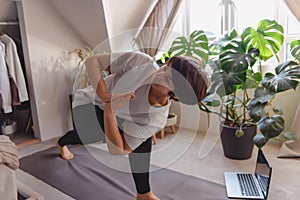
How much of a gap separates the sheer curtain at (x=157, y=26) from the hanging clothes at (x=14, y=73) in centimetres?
131

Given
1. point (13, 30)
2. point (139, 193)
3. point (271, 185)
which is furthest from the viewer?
point (13, 30)

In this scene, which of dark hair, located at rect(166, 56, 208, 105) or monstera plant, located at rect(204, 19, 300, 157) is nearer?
dark hair, located at rect(166, 56, 208, 105)

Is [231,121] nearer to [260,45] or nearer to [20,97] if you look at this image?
[260,45]

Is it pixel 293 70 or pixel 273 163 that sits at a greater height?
pixel 293 70

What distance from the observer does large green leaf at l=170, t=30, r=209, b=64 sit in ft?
8.87

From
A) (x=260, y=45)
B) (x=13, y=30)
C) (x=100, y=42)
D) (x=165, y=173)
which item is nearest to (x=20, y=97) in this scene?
(x=13, y=30)

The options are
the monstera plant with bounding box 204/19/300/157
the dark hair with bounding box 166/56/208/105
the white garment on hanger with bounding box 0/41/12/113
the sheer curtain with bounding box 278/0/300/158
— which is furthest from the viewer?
the white garment on hanger with bounding box 0/41/12/113

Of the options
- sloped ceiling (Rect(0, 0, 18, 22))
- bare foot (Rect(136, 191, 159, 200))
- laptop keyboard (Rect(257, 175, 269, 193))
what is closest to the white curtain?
laptop keyboard (Rect(257, 175, 269, 193))

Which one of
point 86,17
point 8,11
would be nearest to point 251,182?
point 86,17

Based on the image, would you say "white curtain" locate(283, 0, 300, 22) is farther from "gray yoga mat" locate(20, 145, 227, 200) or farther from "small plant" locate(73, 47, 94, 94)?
"small plant" locate(73, 47, 94, 94)

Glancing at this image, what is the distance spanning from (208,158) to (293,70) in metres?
1.02

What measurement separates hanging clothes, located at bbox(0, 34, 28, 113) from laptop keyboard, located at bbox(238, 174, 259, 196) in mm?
2198

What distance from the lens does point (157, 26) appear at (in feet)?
10.7

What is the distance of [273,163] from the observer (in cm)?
242
